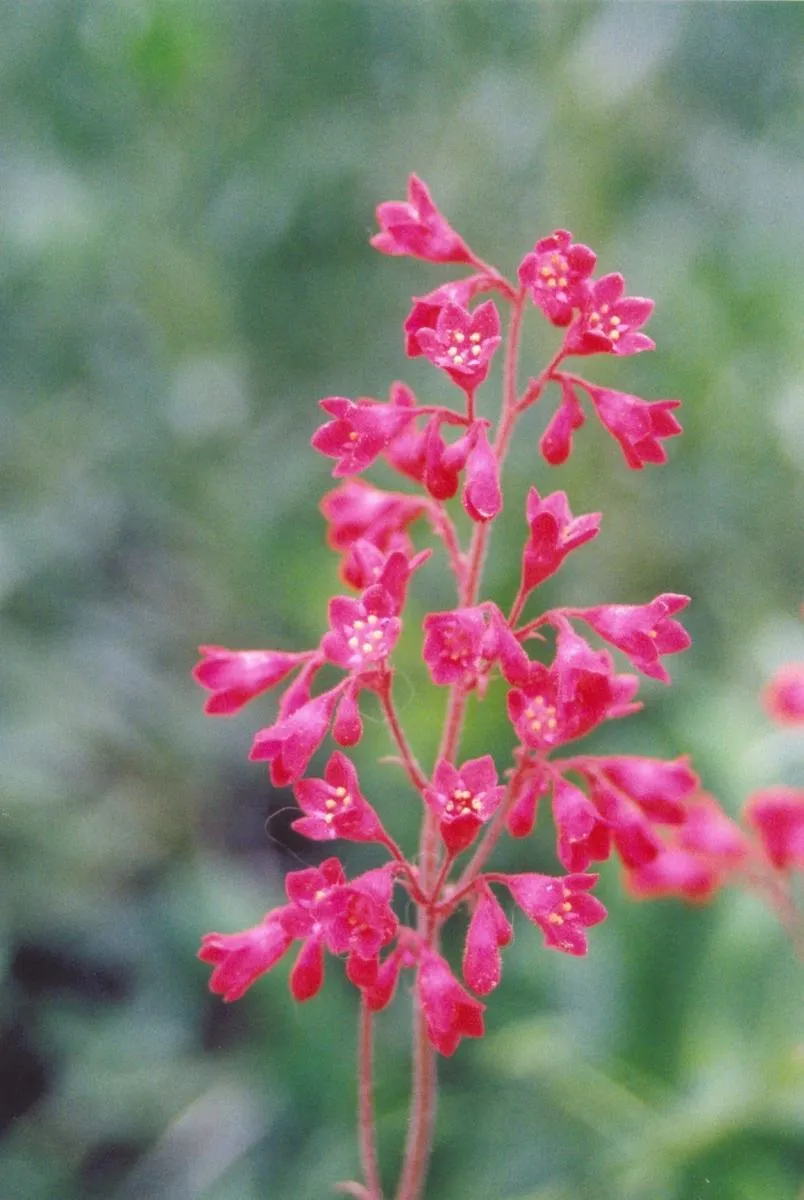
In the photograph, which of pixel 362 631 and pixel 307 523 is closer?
pixel 362 631

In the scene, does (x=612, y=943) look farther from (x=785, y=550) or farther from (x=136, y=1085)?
(x=785, y=550)

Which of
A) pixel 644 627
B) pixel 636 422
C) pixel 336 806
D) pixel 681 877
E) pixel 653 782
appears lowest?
pixel 681 877

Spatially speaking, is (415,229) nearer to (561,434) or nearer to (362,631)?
(561,434)

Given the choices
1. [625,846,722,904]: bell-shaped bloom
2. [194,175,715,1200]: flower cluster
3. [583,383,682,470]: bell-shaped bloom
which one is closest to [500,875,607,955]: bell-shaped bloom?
[194,175,715,1200]: flower cluster


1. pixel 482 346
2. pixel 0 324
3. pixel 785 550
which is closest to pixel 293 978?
pixel 482 346

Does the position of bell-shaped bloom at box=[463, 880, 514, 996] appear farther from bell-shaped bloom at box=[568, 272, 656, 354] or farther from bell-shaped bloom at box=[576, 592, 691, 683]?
bell-shaped bloom at box=[568, 272, 656, 354]

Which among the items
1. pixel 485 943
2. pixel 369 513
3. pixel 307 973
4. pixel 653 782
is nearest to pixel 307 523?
pixel 369 513

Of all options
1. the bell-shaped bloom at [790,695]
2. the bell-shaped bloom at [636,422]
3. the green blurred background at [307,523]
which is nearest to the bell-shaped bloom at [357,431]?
the bell-shaped bloom at [636,422]

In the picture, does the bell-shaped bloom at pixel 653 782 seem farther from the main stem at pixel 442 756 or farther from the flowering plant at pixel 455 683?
the main stem at pixel 442 756
